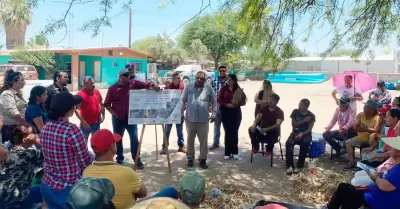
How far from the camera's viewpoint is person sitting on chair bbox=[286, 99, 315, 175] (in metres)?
6.21

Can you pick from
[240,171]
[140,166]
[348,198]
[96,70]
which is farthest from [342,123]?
[96,70]

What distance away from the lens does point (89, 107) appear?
245 inches

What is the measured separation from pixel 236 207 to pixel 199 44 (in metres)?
37.6

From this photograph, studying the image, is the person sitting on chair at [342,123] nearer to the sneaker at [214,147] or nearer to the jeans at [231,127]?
the jeans at [231,127]

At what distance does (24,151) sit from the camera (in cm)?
317

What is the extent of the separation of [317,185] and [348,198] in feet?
5.38

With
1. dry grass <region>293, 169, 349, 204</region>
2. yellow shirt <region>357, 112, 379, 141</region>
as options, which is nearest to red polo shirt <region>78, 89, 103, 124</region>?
dry grass <region>293, 169, 349, 204</region>

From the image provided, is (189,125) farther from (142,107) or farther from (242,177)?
(242,177)

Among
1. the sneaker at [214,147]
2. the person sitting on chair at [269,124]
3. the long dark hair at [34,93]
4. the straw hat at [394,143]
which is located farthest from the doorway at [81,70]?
the straw hat at [394,143]

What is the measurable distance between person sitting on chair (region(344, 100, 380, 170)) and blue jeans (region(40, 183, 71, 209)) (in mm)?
4942

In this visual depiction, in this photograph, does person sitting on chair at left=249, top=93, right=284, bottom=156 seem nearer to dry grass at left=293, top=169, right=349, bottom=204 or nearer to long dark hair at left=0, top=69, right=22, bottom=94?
dry grass at left=293, top=169, right=349, bottom=204

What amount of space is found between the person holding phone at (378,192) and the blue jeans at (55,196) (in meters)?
2.74

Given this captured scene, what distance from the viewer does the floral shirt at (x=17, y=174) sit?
9.85 ft

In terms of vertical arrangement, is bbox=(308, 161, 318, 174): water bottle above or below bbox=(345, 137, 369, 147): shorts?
below
